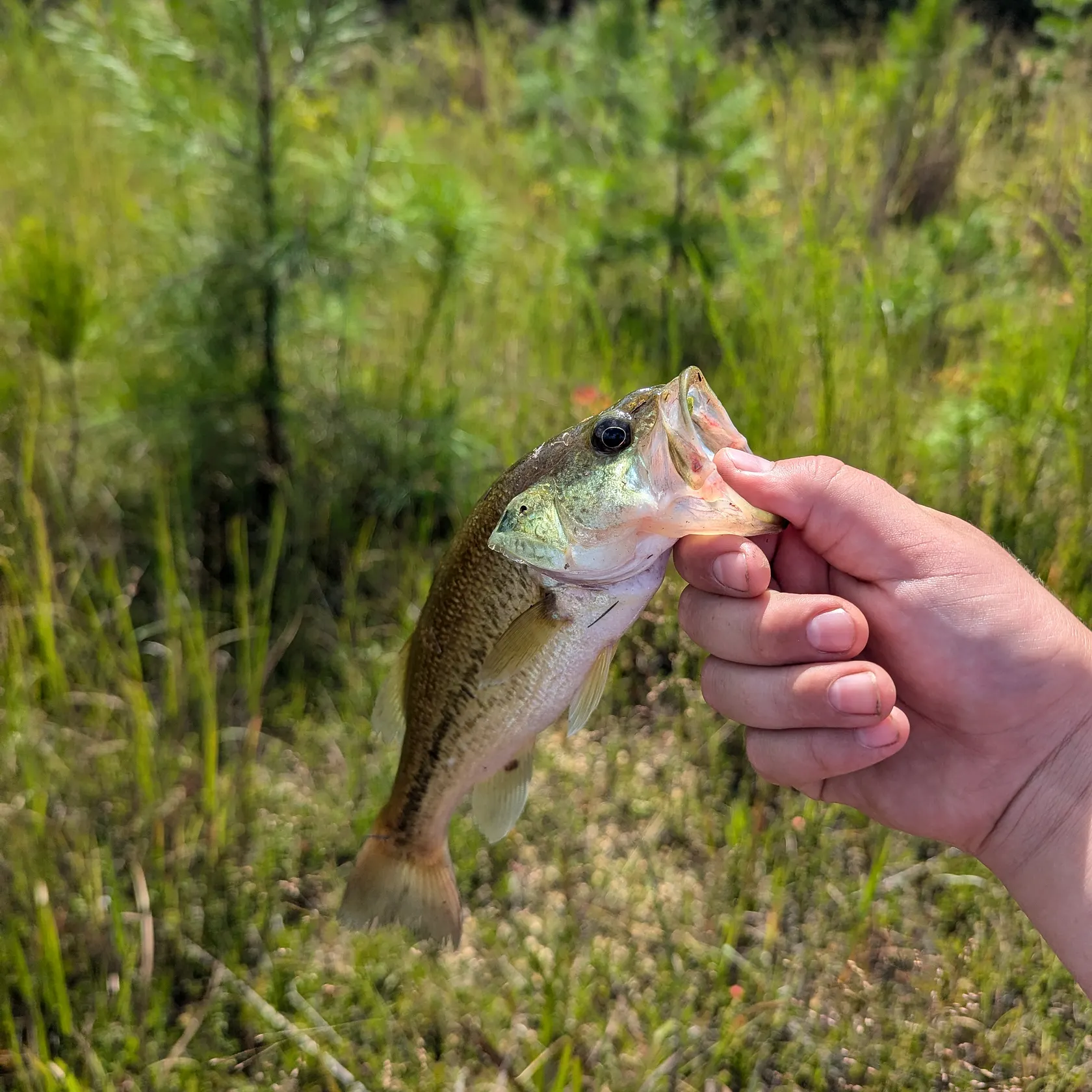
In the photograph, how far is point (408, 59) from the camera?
6773 mm

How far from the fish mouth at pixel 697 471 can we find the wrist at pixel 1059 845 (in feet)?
2.45

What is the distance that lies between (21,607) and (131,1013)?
1.29 m

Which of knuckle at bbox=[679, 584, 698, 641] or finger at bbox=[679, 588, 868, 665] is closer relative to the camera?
finger at bbox=[679, 588, 868, 665]

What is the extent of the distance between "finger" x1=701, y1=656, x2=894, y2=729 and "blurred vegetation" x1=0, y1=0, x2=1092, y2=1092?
1.84ft

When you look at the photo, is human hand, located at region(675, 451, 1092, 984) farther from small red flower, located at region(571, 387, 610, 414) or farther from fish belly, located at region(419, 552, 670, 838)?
small red flower, located at region(571, 387, 610, 414)

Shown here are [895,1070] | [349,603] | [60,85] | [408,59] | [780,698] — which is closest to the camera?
[780,698]

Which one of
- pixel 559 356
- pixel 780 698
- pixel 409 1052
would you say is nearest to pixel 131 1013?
pixel 409 1052

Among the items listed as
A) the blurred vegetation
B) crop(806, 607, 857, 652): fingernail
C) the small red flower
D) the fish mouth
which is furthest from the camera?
the small red flower

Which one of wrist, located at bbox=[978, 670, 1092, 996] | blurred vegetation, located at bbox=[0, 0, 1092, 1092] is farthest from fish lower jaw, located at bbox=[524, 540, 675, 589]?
blurred vegetation, located at bbox=[0, 0, 1092, 1092]

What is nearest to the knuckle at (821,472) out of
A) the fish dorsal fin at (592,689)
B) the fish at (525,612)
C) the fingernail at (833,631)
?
the fish at (525,612)

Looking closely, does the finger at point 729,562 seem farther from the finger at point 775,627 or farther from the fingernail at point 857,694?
the fingernail at point 857,694

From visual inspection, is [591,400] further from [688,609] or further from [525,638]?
[525,638]

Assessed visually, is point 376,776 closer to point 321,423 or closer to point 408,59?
point 321,423

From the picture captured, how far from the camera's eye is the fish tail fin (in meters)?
1.63
